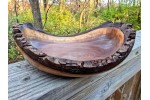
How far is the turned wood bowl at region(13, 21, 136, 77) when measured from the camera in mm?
332

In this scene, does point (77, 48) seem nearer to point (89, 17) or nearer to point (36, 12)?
point (36, 12)

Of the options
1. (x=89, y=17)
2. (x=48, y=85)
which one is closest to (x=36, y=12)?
(x=89, y=17)

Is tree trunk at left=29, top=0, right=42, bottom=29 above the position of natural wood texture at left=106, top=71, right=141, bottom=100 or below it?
above

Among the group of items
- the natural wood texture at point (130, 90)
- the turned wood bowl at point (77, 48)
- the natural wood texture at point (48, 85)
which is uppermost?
the turned wood bowl at point (77, 48)

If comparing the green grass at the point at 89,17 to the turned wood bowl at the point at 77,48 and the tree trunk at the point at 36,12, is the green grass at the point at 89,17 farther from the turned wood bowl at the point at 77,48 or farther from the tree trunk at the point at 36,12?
the turned wood bowl at the point at 77,48

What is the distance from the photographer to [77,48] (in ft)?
1.44

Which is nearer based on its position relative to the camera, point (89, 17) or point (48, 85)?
point (48, 85)

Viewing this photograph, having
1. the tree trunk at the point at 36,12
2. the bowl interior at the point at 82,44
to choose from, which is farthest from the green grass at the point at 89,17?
the bowl interior at the point at 82,44

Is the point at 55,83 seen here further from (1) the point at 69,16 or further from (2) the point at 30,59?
(1) the point at 69,16

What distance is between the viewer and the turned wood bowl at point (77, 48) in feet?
1.09

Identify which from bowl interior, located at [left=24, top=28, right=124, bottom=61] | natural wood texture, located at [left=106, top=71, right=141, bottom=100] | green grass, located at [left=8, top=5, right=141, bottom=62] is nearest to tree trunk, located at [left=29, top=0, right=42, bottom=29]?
green grass, located at [left=8, top=5, right=141, bottom=62]

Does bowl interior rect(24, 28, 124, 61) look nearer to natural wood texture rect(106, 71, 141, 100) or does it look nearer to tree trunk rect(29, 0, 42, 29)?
tree trunk rect(29, 0, 42, 29)

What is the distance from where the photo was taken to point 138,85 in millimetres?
969
